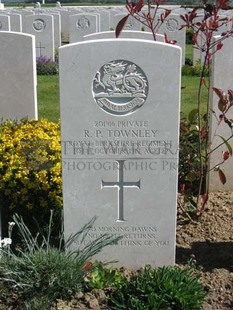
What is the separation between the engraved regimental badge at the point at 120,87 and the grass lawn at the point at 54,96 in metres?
4.86

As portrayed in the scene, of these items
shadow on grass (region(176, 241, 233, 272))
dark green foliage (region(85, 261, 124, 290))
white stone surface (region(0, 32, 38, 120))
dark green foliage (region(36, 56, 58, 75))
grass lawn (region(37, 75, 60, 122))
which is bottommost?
shadow on grass (region(176, 241, 233, 272))

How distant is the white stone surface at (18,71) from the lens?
5758mm

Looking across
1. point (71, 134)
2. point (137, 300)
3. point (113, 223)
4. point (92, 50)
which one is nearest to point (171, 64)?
point (92, 50)

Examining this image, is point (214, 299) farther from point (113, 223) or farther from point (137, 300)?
point (113, 223)

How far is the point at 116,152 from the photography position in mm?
3883

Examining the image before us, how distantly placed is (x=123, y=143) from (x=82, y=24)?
11.3 metres

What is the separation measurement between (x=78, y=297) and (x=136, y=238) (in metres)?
0.62

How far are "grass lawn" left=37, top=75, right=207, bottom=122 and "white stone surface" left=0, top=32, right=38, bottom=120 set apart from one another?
2.86m

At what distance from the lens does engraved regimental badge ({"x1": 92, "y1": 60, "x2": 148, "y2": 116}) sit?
12.2ft

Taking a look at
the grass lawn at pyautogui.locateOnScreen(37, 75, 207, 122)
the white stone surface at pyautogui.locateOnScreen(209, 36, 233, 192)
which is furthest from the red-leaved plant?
the grass lawn at pyautogui.locateOnScreen(37, 75, 207, 122)

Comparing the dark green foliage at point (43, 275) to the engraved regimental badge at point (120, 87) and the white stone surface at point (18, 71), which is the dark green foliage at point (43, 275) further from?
the white stone surface at point (18, 71)

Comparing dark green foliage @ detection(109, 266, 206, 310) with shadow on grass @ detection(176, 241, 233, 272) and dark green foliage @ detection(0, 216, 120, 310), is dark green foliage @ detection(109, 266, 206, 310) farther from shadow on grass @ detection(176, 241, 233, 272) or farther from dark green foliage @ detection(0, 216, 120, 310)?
shadow on grass @ detection(176, 241, 233, 272)

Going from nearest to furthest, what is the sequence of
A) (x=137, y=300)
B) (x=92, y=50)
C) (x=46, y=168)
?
(x=137, y=300) → (x=92, y=50) → (x=46, y=168)

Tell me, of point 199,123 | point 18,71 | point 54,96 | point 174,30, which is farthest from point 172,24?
point 199,123
